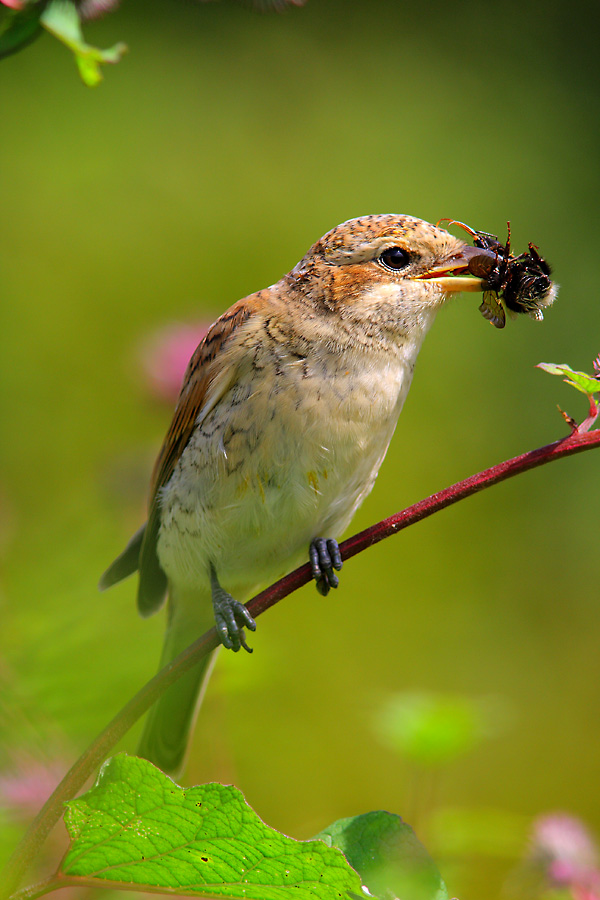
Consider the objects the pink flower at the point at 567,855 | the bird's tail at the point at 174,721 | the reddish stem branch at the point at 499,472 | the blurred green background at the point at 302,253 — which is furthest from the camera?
the blurred green background at the point at 302,253

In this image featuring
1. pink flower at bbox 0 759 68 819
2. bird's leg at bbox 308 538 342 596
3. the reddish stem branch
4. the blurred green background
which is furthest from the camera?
the blurred green background

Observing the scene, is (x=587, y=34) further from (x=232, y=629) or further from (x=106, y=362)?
(x=232, y=629)

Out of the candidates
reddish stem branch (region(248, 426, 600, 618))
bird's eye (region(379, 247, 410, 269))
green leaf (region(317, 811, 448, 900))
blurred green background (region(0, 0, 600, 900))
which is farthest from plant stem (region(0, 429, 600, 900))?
blurred green background (region(0, 0, 600, 900))

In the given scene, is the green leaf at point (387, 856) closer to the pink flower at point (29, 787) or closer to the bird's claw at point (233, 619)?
the pink flower at point (29, 787)

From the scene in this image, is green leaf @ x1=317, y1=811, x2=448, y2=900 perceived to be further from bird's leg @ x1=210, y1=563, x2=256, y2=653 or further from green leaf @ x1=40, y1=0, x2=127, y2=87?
green leaf @ x1=40, y1=0, x2=127, y2=87

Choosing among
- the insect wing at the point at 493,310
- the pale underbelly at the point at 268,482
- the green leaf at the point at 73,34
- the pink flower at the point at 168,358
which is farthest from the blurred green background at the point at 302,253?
the green leaf at the point at 73,34

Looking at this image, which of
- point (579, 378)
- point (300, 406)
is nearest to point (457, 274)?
point (300, 406)
